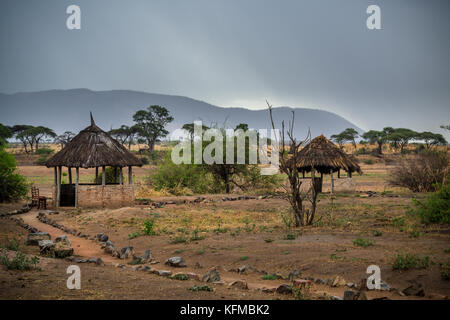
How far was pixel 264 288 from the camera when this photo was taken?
257 inches

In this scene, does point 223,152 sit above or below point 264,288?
above

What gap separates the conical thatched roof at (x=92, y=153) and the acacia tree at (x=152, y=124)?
5147 cm

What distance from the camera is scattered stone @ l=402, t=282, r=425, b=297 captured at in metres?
6.09

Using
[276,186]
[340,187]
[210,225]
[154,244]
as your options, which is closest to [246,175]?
[276,186]

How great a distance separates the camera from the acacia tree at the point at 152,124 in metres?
73.4

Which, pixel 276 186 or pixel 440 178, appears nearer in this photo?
pixel 440 178

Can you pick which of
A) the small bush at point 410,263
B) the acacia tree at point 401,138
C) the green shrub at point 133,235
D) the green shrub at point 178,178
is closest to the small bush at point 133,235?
the green shrub at point 133,235

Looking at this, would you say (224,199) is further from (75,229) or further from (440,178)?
(440,178)

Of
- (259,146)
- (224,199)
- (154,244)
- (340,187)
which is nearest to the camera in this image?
(154,244)

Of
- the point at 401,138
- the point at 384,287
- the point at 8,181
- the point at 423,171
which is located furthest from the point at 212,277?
the point at 401,138

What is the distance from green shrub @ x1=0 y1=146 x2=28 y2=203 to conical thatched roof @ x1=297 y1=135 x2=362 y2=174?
15434 mm

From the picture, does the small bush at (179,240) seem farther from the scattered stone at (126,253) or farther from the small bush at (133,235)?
the small bush at (133,235)
